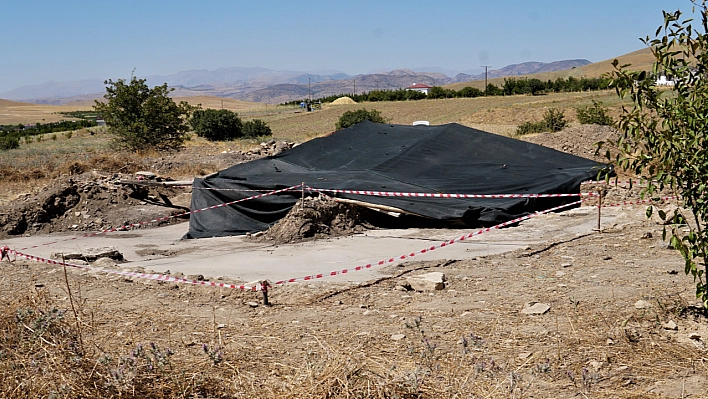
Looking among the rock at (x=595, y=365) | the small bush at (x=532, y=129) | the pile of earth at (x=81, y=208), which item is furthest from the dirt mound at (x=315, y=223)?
the small bush at (x=532, y=129)

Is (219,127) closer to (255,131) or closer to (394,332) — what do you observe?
(255,131)

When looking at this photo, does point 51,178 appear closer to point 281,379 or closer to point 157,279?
point 157,279

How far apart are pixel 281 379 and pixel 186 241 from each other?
9.39 metres

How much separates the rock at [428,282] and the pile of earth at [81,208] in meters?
9.38

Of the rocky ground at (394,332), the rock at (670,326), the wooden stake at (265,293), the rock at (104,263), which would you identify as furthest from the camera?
the rock at (104,263)

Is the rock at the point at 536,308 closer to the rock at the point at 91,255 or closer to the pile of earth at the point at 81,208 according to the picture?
the rock at the point at 91,255

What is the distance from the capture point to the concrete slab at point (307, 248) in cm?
1081

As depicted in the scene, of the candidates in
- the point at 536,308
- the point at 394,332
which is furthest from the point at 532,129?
the point at 394,332

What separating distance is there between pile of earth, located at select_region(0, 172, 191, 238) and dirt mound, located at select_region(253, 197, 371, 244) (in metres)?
4.34

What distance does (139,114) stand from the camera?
95.9 ft

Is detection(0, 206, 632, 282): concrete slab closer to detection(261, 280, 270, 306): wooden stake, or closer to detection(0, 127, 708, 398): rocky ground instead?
detection(0, 127, 708, 398): rocky ground

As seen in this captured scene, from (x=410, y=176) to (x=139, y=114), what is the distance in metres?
17.6

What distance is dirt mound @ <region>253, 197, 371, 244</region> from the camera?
42.9 feet

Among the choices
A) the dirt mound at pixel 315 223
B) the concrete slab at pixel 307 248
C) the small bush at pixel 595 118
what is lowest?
the concrete slab at pixel 307 248
